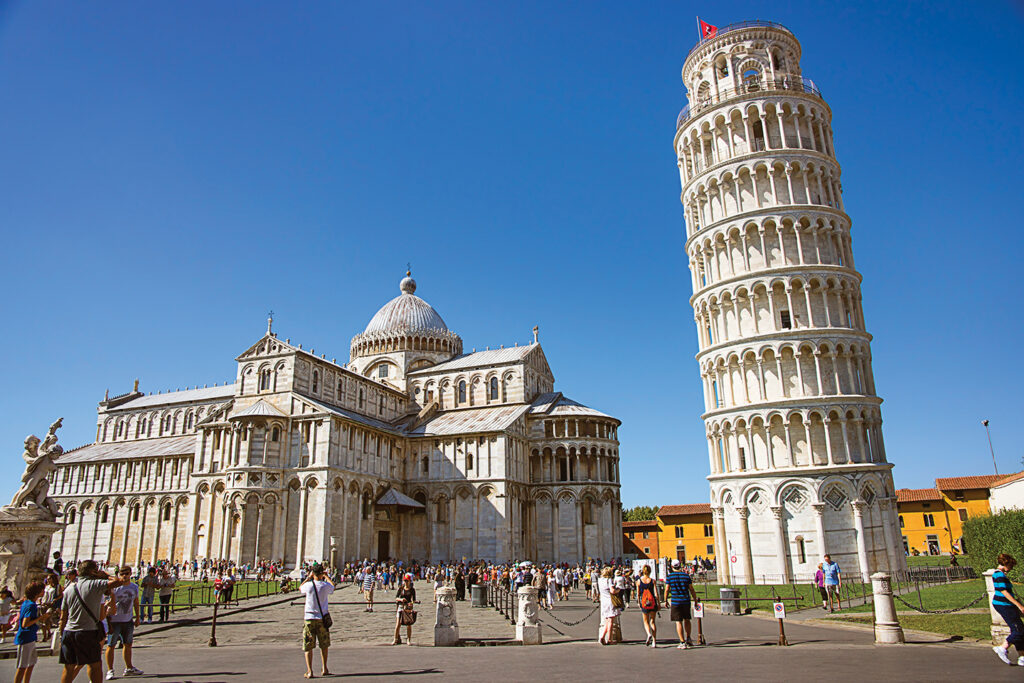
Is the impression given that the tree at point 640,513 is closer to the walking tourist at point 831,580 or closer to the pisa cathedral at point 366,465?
the pisa cathedral at point 366,465

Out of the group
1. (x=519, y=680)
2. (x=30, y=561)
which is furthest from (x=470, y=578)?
(x=519, y=680)

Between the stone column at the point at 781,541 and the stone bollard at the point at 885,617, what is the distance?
61.7 feet

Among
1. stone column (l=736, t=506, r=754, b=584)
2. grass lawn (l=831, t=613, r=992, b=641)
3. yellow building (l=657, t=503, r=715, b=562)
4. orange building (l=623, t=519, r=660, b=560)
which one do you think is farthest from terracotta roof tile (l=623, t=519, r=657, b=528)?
grass lawn (l=831, t=613, r=992, b=641)

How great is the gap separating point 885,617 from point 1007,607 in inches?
160

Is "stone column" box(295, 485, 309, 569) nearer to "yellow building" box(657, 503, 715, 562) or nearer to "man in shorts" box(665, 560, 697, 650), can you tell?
"man in shorts" box(665, 560, 697, 650)

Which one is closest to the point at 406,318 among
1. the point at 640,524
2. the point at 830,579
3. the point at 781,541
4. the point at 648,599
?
the point at 640,524

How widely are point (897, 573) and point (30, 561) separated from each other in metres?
32.8

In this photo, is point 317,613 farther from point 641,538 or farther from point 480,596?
point 641,538

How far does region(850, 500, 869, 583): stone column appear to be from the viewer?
29750 millimetres

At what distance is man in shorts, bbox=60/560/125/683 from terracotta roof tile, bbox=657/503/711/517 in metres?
58.1

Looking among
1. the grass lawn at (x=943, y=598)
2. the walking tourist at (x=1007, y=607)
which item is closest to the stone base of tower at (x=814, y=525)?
the grass lawn at (x=943, y=598)

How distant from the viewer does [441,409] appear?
5628 centimetres

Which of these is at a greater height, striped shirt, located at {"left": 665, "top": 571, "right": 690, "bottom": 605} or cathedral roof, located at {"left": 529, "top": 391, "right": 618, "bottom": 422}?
cathedral roof, located at {"left": 529, "top": 391, "right": 618, "bottom": 422}

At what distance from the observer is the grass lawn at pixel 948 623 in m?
13.8
